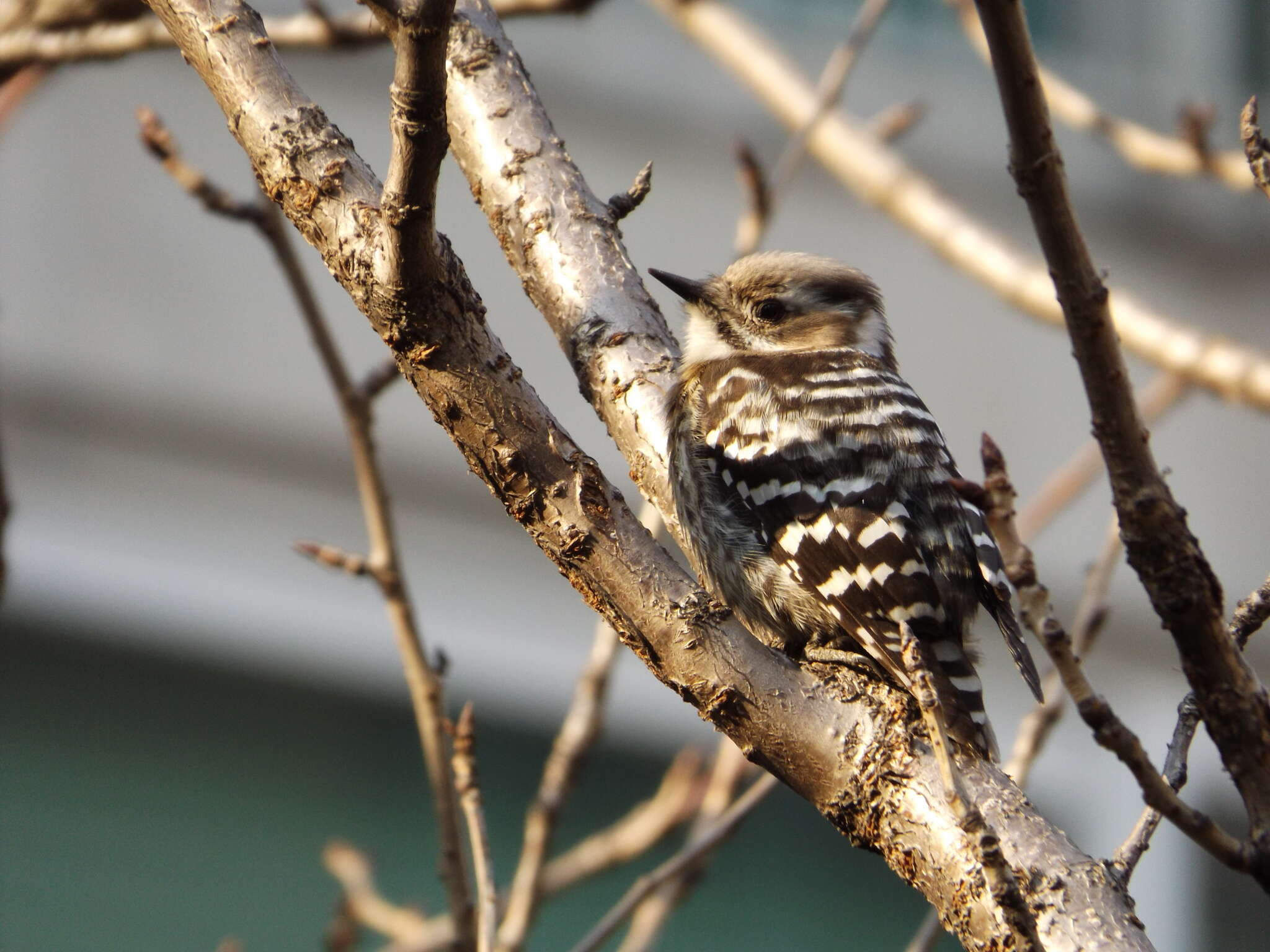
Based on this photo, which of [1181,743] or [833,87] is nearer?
[1181,743]

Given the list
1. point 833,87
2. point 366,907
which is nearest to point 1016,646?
point 833,87

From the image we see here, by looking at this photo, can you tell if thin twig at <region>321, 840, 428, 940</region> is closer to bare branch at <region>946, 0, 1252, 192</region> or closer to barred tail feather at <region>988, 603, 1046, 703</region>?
barred tail feather at <region>988, 603, 1046, 703</region>

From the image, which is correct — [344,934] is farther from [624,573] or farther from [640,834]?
[624,573]

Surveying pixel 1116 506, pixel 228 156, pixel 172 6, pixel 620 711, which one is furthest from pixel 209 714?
pixel 1116 506

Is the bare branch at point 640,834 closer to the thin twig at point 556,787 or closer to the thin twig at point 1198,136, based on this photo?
the thin twig at point 556,787

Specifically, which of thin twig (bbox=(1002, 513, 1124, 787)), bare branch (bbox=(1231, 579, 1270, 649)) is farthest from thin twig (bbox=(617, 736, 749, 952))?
bare branch (bbox=(1231, 579, 1270, 649))

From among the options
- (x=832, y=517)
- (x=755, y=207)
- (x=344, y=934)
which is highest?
(x=755, y=207)

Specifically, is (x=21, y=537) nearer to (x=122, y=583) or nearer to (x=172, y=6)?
(x=122, y=583)
